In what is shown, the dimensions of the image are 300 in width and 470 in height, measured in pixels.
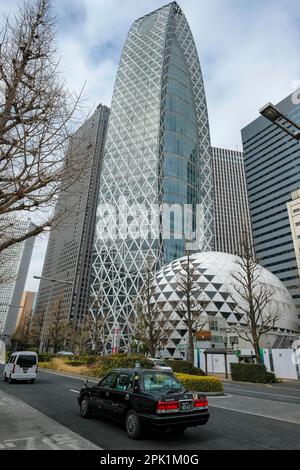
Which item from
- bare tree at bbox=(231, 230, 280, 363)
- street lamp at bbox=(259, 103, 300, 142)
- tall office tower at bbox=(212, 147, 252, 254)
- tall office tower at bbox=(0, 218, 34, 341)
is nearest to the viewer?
street lamp at bbox=(259, 103, 300, 142)

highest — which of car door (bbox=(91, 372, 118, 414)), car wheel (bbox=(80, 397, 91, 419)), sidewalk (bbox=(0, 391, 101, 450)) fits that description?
car door (bbox=(91, 372, 118, 414))

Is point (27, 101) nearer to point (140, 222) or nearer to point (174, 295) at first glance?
point (174, 295)

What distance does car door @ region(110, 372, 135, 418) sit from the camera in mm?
6789

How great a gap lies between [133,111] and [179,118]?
16.2m

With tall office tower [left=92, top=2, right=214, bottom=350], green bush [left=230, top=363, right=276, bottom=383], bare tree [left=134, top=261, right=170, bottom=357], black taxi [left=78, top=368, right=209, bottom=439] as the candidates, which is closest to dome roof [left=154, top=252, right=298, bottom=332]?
bare tree [left=134, top=261, right=170, bottom=357]

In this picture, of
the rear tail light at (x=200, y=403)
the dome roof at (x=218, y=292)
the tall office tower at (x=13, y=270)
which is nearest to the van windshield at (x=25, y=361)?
the tall office tower at (x=13, y=270)

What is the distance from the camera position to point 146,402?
6.18 metres

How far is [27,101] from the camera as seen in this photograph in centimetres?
798

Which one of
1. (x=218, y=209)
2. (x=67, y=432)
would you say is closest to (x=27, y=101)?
(x=67, y=432)

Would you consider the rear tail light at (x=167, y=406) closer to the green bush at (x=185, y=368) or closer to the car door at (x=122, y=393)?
the car door at (x=122, y=393)

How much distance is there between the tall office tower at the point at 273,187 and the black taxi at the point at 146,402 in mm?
124616

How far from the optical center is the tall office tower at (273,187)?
421ft

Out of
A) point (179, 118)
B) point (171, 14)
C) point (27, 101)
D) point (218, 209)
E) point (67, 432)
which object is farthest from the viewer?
point (218, 209)

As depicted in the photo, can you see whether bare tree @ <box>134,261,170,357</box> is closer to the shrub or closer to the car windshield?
the shrub
